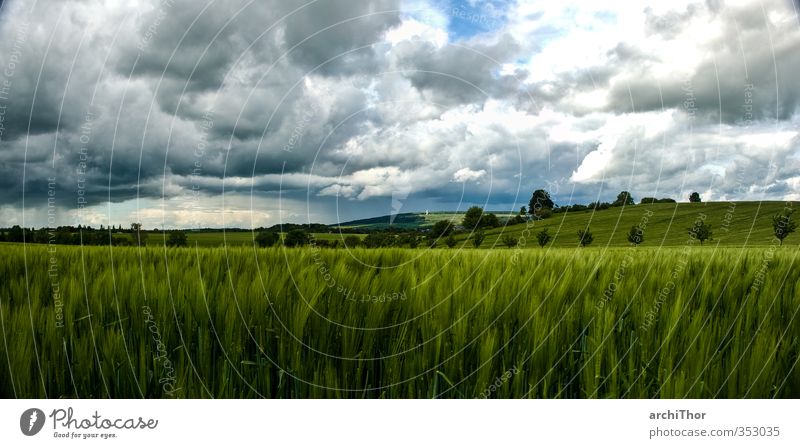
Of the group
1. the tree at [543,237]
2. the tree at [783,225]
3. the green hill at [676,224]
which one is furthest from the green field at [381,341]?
the green hill at [676,224]

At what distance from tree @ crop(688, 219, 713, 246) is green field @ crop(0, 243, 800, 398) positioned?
43 cm

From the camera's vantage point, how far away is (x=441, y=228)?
4191 mm

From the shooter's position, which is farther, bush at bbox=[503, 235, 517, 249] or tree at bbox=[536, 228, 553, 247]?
tree at bbox=[536, 228, 553, 247]

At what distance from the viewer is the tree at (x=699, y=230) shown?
9.14 feet

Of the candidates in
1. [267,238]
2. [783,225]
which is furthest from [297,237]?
[783,225]

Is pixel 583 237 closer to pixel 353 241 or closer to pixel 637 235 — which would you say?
pixel 637 235

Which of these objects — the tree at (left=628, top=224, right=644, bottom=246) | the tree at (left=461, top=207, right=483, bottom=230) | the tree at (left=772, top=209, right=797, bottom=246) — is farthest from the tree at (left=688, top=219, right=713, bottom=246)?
the tree at (left=461, top=207, right=483, bottom=230)

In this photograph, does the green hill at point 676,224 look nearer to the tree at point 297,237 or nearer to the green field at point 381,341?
the tree at point 297,237

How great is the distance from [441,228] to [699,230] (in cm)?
511

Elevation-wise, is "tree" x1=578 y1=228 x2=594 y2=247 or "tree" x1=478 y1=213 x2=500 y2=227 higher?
"tree" x1=478 y1=213 x2=500 y2=227

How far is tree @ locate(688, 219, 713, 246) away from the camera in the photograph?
2787mm

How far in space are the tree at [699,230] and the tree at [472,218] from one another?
153cm

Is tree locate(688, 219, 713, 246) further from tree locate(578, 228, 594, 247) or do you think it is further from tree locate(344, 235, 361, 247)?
tree locate(344, 235, 361, 247)
